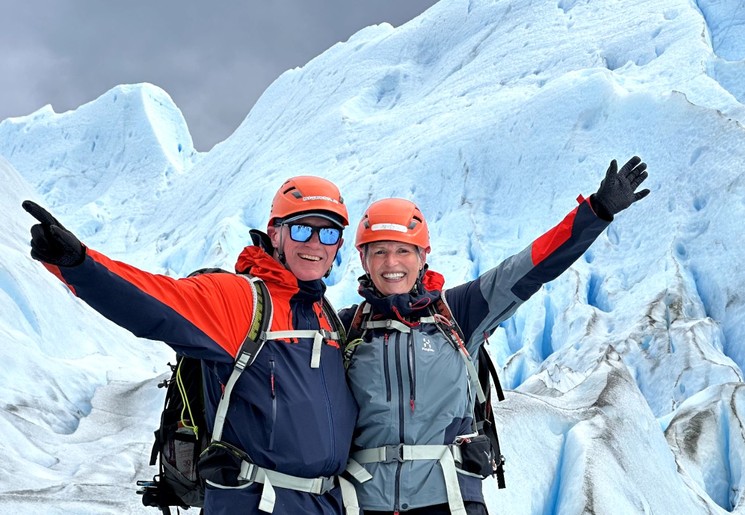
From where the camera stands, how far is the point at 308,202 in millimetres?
2457

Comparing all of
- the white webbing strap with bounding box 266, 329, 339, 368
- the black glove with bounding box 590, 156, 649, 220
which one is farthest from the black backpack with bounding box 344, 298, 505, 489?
the black glove with bounding box 590, 156, 649, 220

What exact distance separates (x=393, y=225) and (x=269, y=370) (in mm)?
816

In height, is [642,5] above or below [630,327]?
above

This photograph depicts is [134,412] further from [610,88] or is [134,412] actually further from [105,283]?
[610,88]

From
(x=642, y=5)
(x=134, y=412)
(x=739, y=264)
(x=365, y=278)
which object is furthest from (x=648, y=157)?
(x=365, y=278)

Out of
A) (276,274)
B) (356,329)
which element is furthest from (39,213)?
(356,329)

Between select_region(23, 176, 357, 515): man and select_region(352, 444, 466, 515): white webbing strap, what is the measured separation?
130 mm

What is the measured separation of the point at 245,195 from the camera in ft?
66.8

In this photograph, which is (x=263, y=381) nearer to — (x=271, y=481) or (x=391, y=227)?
(x=271, y=481)

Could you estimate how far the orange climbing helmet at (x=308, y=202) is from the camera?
2.46 metres

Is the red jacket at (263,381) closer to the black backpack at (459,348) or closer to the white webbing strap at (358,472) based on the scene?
the white webbing strap at (358,472)

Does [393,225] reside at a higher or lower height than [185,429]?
higher

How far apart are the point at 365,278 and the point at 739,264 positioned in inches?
428

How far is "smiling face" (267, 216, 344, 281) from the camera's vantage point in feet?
7.86
